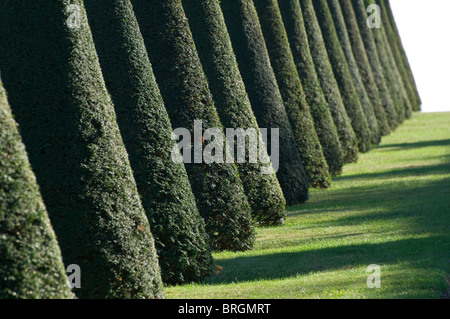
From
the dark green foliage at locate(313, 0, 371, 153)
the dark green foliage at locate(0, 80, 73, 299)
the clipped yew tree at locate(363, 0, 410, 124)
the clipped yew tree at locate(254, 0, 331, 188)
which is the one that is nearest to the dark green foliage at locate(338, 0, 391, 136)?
the dark green foliage at locate(313, 0, 371, 153)

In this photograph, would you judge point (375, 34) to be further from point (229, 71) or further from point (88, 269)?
point (88, 269)

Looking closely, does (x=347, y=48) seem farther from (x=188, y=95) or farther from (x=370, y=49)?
(x=188, y=95)

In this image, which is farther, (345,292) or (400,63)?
(400,63)

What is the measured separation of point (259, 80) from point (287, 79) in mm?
2531

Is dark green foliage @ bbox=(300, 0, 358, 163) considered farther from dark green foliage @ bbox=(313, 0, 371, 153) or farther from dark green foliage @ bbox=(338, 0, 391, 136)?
dark green foliage @ bbox=(338, 0, 391, 136)

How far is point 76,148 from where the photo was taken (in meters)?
9.16

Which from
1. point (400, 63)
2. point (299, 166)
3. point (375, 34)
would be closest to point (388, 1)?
point (400, 63)

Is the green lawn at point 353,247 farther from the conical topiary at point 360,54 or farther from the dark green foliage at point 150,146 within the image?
the conical topiary at point 360,54

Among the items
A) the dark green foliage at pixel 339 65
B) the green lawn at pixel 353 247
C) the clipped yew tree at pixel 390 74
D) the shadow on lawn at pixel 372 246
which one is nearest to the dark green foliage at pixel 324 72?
the green lawn at pixel 353 247

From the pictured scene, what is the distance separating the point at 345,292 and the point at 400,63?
45744 millimetres

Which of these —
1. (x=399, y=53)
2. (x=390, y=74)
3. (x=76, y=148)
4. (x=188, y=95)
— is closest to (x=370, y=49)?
(x=390, y=74)

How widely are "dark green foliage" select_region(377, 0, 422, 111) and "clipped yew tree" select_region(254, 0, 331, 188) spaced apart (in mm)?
31866

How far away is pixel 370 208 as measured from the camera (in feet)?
58.6

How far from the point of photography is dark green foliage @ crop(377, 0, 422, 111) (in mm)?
51562
